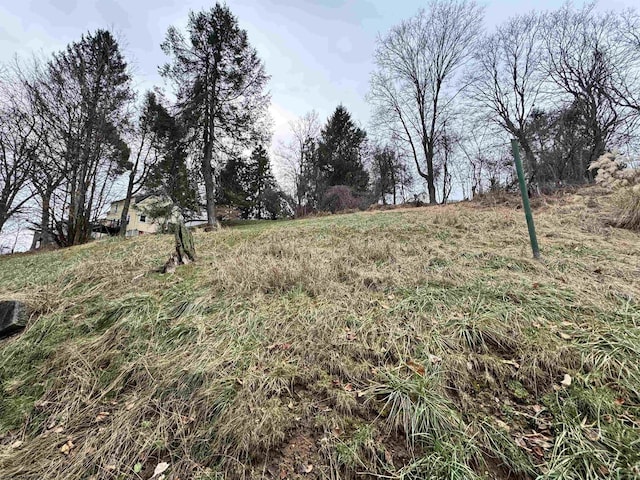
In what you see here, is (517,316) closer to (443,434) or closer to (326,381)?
(443,434)

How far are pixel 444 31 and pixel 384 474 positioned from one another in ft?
57.2

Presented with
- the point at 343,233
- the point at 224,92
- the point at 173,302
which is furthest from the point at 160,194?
the point at 173,302

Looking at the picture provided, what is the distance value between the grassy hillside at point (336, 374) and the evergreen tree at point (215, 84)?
425 inches

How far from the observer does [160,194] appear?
13.8 m

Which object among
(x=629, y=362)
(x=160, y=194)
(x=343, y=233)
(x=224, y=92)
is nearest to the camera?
(x=629, y=362)

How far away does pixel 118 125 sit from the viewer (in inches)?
444

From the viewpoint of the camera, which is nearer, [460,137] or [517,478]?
[517,478]

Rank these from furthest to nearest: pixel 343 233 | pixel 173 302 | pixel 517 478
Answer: pixel 343 233 < pixel 173 302 < pixel 517 478

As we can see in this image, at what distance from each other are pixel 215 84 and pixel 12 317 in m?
12.9

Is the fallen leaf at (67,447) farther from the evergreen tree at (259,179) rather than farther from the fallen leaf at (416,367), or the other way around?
the evergreen tree at (259,179)

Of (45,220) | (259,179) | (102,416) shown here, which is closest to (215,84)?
(45,220)

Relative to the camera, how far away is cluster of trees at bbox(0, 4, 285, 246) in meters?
9.70

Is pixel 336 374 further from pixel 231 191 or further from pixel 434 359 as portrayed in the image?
pixel 231 191

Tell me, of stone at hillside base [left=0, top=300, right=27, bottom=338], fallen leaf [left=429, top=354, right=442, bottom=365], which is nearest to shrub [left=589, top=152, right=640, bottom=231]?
fallen leaf [left=429, top=354, right=442, bottom=365]
